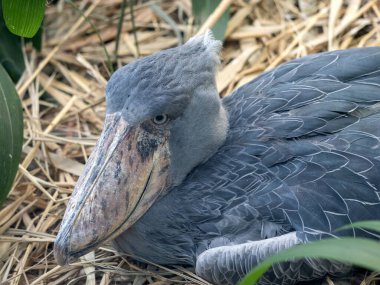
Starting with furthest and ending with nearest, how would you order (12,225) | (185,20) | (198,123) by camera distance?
(185,20) < (12,225) < (198,123)

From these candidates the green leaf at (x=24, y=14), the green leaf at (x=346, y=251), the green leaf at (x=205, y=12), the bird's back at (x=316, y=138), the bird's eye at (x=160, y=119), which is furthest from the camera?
the green leaf at (x=205, y=12)

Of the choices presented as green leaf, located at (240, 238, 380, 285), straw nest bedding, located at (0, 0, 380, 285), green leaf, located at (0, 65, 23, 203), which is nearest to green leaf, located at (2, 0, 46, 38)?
green leaf, located at (0, 65, 23, 203)

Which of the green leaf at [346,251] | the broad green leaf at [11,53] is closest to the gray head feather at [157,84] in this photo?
the green leaf at [346,251]

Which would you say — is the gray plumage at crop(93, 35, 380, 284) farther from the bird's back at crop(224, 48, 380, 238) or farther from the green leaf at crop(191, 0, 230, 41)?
the green leaf at crop(191, 0, 230, 41)

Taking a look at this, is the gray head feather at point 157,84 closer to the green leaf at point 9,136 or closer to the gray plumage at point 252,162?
the gray plumage at point 252,162

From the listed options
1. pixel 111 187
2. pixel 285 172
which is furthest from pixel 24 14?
pixel 285 172

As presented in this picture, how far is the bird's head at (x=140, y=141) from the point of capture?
8.77 feet

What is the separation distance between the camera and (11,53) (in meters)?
3.94

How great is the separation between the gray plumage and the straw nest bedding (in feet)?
1.13

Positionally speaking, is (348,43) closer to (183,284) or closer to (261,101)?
(261,101)

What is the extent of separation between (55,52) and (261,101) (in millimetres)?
1517

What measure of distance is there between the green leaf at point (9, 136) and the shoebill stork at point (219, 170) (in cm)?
48

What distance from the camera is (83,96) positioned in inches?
154

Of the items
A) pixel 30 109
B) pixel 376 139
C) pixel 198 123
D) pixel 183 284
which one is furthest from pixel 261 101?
pixel 30 109
